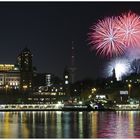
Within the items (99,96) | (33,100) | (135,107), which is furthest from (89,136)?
(33,100)

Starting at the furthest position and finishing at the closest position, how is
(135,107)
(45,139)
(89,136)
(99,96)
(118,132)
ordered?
(99,96) < (135,107) < (118,132) < (89,136) < (45,139)

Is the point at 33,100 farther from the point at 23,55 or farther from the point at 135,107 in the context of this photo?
the point at 135,107

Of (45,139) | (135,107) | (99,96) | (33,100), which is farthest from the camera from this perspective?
(33,100)

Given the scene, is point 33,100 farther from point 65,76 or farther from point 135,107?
point 135,107

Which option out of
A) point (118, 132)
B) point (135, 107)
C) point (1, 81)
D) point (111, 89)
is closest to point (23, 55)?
point (1, 81)

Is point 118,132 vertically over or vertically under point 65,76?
under

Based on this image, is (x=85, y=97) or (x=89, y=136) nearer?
(x=89, y=136)
